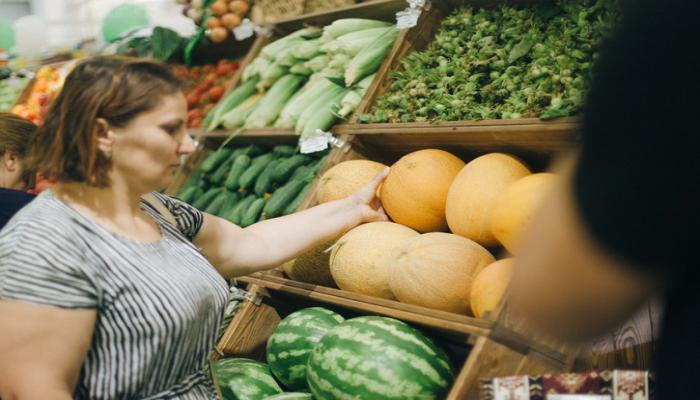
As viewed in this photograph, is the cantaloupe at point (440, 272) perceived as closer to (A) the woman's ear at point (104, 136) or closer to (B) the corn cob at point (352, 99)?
(A) the woman's ear at point (104, 136)

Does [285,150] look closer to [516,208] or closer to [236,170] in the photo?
[236,170]

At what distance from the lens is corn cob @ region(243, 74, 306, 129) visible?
3459 mm

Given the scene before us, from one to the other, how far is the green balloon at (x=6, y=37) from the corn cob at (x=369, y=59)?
663 cm

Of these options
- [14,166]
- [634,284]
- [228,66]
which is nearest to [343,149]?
[14,166]

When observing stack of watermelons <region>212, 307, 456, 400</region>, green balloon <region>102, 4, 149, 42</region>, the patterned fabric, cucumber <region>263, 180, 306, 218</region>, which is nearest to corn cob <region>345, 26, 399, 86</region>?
cucumber <region>263, 180, 306, 218</region>

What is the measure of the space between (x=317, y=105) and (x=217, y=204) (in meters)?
0.93

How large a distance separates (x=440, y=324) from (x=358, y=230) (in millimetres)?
637

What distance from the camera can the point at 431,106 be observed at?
7.48 ft

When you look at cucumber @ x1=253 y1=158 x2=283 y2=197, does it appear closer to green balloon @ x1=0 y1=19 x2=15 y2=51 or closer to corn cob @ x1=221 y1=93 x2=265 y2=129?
corn cob @ x1=221 y1=93 x2=265 y2=129

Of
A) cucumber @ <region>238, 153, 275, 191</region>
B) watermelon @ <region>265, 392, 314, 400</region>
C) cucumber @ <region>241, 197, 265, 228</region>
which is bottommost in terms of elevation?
watermelon @ <region>265, 392, 314, 400</region>

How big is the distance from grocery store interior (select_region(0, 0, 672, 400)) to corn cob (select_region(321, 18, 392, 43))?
0.04ft

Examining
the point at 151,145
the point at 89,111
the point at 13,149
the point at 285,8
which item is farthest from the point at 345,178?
the point at 285,8

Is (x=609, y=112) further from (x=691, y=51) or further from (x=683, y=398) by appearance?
(x=683, y=398)

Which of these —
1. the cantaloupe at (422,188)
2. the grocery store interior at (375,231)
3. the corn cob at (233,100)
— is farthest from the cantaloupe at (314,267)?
→ the corn cob at (233,100)
